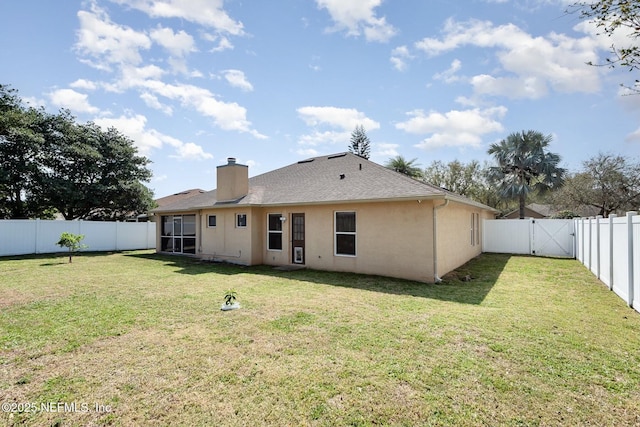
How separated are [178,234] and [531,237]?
17935 mm

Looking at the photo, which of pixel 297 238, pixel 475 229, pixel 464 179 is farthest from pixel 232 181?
pixel 464 179

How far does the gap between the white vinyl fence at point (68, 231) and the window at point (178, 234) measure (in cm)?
338

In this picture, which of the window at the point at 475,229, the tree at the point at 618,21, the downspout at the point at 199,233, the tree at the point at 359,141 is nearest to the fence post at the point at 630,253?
the tree at the point at 618,21

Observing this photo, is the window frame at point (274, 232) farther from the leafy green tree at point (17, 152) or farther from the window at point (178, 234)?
the leafy green tree at point (17, 152)

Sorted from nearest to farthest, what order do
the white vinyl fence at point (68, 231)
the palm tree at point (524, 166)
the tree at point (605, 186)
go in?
the white vinyl fence at point (68, 231) → the palm tree at point (524, 166) → the tree at point (605, 186)

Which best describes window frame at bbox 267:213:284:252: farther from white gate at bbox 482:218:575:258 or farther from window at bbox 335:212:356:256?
white gate at bbox 482:218:575:258

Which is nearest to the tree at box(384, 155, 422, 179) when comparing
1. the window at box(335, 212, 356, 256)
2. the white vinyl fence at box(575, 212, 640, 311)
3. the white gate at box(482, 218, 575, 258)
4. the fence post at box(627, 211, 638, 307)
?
the white gate at box(482, 218, 575, 258)

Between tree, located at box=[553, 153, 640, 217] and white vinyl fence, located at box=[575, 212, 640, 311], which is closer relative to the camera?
white vinyl fence, located at box=[575, 212, 640, 311]

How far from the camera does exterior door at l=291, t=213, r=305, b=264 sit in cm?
1121

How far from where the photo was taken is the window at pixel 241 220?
40.3ft

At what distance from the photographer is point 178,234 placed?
52.0 feet

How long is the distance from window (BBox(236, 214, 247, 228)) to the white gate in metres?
12.8

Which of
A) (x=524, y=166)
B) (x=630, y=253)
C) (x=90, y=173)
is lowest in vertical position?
(x=630, y=253)

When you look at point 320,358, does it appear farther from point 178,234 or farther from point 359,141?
point 359,141
